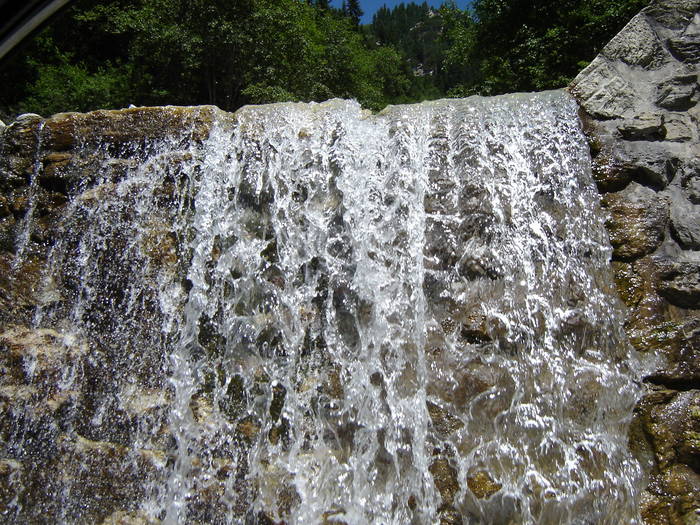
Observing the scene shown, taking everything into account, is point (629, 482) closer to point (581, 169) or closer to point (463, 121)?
point (581, 169)

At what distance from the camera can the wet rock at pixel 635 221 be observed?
3.40 metres

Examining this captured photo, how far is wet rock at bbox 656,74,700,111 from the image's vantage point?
3873mm

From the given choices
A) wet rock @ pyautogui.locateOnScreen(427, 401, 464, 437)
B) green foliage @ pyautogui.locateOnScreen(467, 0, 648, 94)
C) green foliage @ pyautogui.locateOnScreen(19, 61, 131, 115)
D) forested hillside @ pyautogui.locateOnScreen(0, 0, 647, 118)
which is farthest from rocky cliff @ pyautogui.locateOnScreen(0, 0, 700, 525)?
green foliage @ pyautogui.locateOnScreen(19, 61, 131, 115)

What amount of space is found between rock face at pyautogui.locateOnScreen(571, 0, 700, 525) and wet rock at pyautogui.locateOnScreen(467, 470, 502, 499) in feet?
2.50

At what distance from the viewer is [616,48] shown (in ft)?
13.3

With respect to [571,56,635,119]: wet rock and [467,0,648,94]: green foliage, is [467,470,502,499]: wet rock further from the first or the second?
[467,0,648,94]: green foliage

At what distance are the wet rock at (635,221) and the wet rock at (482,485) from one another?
5.22ft

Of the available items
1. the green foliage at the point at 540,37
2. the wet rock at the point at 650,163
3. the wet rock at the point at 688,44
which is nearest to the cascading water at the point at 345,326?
the wet rock at the point at 650,163

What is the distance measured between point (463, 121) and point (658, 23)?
1.74 meters

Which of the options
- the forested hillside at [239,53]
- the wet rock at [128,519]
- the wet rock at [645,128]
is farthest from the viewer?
the forested hillside at [239,53]

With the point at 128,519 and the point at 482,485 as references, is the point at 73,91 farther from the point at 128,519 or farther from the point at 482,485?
the point at 482,485

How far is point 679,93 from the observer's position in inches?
153

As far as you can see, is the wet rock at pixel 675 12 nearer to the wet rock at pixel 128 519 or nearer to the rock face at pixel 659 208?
the rock face at pixel 659 208

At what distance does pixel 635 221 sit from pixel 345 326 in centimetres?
197
